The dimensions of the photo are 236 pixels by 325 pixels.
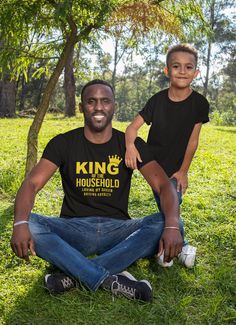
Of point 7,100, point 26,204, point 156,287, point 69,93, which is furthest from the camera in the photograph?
point 69,93

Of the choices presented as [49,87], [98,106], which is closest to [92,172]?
[98,106]

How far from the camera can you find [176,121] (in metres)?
3.29

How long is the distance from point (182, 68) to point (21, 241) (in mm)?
1651

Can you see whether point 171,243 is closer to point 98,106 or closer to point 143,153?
point 143,153

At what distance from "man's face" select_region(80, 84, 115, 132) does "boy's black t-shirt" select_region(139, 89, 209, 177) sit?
0.30 meters

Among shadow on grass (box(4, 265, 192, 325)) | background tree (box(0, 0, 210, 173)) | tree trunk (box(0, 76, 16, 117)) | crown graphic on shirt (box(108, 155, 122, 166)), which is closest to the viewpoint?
shadow on grass (box(4, 265, 192, 325))

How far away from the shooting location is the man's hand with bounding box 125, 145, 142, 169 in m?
3.05

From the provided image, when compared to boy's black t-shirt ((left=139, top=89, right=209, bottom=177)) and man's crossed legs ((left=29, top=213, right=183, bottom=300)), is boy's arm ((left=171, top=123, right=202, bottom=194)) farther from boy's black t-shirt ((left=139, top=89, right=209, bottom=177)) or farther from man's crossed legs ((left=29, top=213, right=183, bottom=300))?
man's crossed legs ((left=29, top=213, right=183, bottom=300))

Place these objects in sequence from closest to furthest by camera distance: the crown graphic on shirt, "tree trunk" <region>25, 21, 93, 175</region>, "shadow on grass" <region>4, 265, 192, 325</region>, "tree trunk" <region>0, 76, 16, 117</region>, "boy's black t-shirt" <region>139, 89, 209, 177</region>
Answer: "shadow on grass" <region>4, 265, 192, 325</region>, the crown graphic on shirt, "boy's black t-shirt" <region>139, 89, 209, 177</region>, "tree trunk" <region>25, 21, 93, 175</region>, "tree trunk" <region>0, 76, 16, 117</region>

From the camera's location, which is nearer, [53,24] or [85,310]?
[85,310]

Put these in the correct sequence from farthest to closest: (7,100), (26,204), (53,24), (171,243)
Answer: (7,100)
(53,24)
(26,204)
(171,243)

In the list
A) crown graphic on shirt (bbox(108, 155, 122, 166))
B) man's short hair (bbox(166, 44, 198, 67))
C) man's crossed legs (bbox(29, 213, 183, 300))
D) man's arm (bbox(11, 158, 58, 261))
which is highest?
man's short hair (bbox(166, 44, 198, 67))

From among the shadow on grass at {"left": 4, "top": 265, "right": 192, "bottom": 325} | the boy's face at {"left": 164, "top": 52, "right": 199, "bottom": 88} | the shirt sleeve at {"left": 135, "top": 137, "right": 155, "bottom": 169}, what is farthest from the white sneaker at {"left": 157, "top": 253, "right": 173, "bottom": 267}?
the boy's face at {"left": 164, "top": 52, "right": 199, "bottom": 88}

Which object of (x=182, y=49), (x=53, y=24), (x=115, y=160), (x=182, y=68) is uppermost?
(x=53, y=24)
